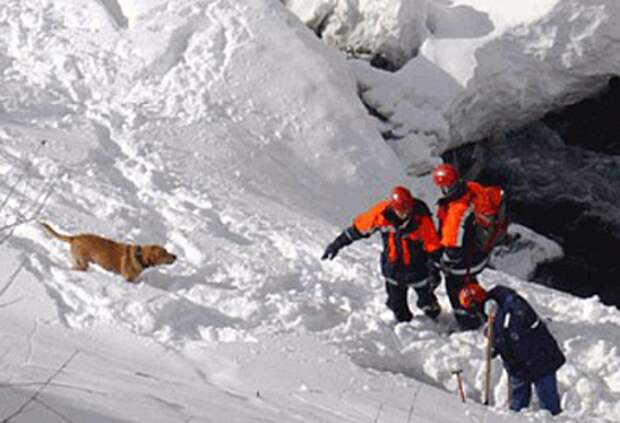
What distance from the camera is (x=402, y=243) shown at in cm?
859

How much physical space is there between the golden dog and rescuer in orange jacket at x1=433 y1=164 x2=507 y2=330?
2.33 meters

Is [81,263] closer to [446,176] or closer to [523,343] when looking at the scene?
[446,176]

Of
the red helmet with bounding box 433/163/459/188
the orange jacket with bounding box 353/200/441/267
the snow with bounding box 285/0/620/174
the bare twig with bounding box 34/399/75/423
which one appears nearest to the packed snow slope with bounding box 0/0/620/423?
the bare twig with bounding box 34/399/75/423

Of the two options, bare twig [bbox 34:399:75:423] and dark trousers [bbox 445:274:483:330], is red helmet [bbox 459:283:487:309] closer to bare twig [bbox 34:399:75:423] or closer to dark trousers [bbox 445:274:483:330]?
dark trousers [bbox 445:274:483:330]

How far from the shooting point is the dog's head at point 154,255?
8.34 metres

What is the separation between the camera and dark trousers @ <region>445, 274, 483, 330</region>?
853 cm

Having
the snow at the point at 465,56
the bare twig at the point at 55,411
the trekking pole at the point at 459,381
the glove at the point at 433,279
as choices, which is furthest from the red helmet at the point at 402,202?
the snow at the point at 465,56

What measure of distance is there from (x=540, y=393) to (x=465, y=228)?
146cm

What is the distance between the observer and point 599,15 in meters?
14.1

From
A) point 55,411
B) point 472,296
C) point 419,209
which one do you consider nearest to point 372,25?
point 419,209

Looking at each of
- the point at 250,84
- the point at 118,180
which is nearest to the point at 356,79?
the point at 250,84

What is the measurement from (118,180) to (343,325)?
3.67 meters

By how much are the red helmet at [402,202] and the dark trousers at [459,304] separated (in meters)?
0.67

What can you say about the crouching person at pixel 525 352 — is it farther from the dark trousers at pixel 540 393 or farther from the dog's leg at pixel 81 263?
the dog's leg at pixel 81 263
